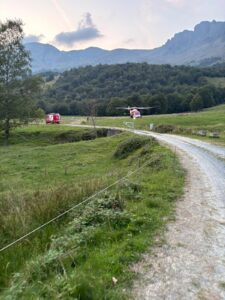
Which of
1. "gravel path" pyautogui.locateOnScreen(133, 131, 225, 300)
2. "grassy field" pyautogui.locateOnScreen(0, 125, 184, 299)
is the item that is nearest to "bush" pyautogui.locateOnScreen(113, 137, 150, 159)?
"grassy field" pyautogui.locateOnScreen(0, 125, 184, 299)

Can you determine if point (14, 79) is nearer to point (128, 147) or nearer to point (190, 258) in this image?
point (128, 147)

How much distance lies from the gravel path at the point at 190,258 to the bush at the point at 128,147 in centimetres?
2153

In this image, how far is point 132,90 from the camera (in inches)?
6033

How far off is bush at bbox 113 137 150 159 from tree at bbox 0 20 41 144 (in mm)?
23859

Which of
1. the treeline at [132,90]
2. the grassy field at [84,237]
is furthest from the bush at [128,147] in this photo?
the treeline at [132,90]

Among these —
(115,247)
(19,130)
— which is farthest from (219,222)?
(19,130)

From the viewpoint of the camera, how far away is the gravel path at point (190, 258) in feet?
22.1

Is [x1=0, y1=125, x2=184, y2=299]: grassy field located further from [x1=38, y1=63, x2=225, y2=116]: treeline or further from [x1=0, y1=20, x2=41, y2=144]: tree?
[x1=38, y1=63, x2=225, y2=116]: treeline

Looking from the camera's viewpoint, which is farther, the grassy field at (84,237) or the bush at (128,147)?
the bush at (128,147)

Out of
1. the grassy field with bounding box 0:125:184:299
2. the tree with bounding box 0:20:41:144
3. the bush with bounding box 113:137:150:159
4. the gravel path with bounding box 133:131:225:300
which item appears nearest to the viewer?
the grassy field with bounding box 0:125:184:299

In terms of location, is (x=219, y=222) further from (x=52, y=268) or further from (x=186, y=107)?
(x=186, y=107)

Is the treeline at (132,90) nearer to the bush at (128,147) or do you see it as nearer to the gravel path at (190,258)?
the bush at (128,147)

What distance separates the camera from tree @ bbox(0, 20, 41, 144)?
5469cm

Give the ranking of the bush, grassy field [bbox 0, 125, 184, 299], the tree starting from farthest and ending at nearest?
the tree
the bush
grassy field [bbox 0, 125, 184, 299]
